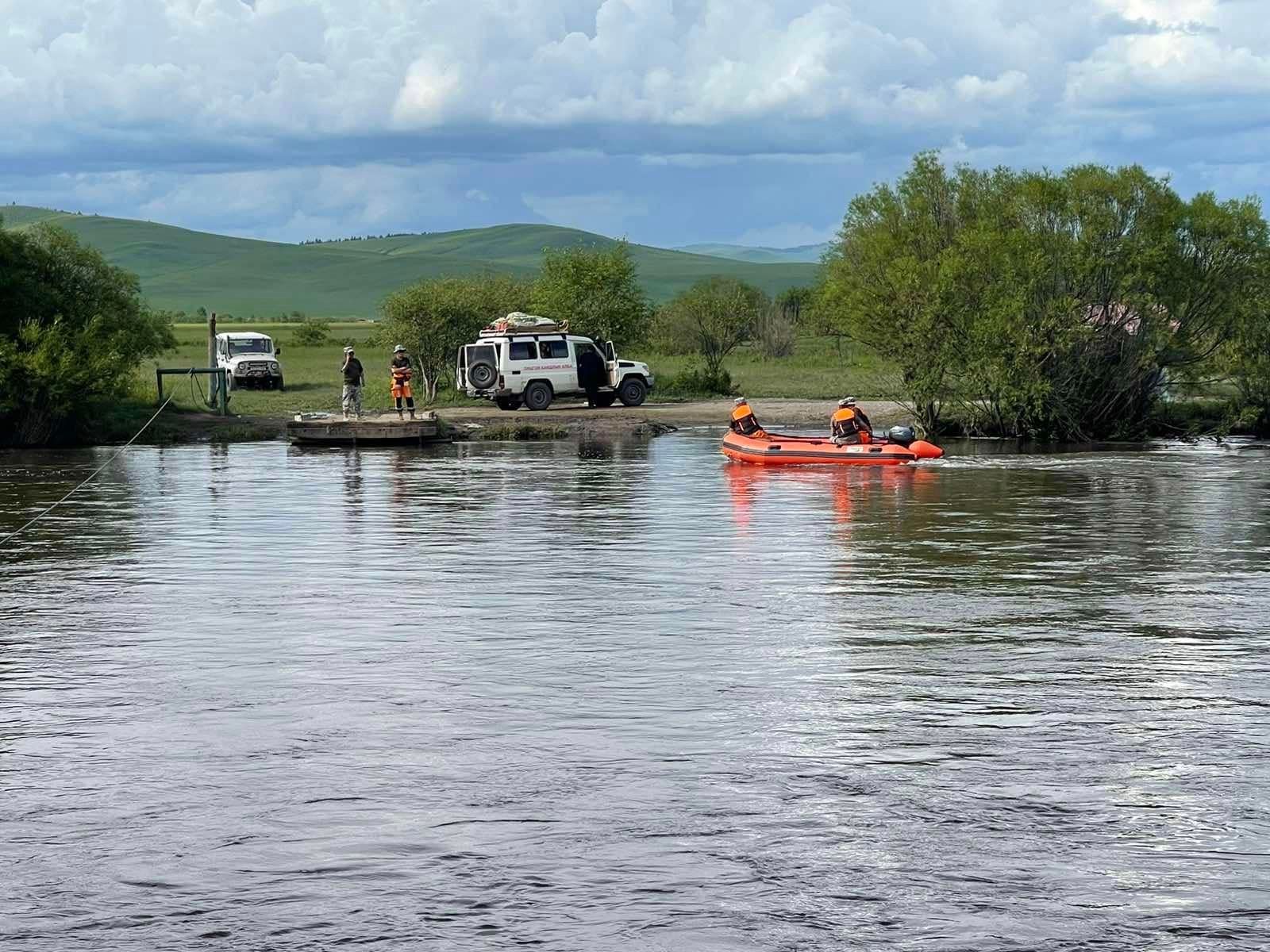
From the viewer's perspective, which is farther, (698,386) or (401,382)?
(698,386)

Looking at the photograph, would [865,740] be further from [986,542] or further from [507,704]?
[986,542]

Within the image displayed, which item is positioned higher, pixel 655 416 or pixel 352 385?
pixel 352 385

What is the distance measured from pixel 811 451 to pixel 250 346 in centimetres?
3407

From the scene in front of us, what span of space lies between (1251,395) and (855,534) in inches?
985

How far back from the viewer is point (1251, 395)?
45.1 meters

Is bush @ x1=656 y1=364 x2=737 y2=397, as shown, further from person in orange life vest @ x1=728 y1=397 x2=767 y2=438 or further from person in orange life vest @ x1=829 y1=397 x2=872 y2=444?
person in orange life vest @ x1=829 y1=397 x2=872 y2=444

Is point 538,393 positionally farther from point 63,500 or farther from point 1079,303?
point 63,500

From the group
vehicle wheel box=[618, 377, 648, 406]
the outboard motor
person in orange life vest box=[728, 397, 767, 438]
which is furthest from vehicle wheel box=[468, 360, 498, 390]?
the outboard motor

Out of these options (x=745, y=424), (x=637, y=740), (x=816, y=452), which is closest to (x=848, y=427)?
(x=816, y=452)

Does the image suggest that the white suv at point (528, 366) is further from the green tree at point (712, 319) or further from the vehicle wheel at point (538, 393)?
the green tree at point (712, 319)

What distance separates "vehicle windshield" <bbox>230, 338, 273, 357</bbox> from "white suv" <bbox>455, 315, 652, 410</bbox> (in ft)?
51.1

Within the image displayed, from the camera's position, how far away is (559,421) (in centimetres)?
4584

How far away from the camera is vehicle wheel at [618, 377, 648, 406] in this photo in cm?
5047

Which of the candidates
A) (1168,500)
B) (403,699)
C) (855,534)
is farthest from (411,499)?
(403,699)
